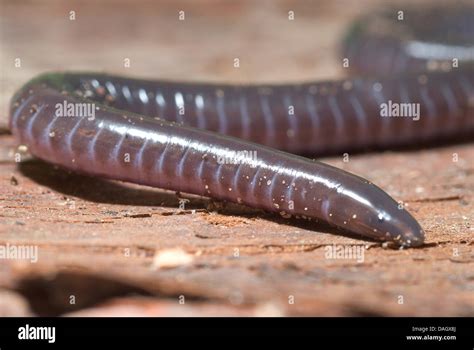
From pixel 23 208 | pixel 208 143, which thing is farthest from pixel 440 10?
pixel 23 208

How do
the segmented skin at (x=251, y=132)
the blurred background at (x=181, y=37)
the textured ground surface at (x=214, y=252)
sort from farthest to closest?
the blurred background at (x=181, y=37) → the segmented skin at (x=251, y=132) → the textured ground surface at (x=214, y=252)

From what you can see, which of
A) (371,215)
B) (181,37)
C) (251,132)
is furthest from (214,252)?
(181,37)

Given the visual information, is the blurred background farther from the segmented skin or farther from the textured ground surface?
the segmented skin

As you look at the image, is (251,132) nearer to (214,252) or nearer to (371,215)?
(371,215)

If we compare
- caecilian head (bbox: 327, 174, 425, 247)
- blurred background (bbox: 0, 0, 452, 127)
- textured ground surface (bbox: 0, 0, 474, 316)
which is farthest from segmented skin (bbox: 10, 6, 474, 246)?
blurred background (bbox: 0, 0, 452, 127)

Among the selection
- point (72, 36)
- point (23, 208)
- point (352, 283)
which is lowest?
point (352, 283)

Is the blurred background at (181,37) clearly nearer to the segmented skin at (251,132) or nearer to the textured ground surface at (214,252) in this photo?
the textured ground surface at (214,252)

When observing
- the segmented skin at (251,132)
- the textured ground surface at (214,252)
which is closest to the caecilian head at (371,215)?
the segmented skin at (251,132)

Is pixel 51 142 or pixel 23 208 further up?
pixel 51 142
